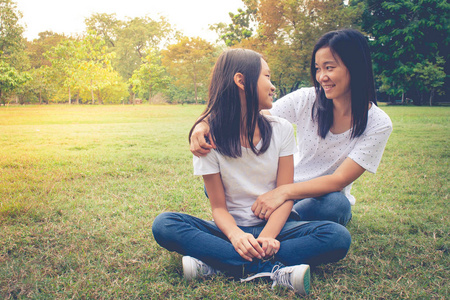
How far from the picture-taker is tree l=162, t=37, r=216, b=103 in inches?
688

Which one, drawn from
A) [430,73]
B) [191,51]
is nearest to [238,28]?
[191,51]

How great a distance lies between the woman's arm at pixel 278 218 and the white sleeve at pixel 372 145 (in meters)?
0.37

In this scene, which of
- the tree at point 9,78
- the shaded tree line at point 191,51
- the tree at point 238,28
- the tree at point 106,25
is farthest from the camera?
the tree at point 238,28

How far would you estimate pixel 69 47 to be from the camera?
486 inches

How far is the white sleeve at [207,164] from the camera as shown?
175 cm

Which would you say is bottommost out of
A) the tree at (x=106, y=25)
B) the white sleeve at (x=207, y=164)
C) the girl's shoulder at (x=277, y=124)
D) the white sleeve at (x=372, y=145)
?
the white sleeve at (x=207, y=164)

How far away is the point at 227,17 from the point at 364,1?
9.34 m

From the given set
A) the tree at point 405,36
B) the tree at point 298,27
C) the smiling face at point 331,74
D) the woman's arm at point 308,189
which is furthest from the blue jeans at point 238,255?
the tree at point 405,36

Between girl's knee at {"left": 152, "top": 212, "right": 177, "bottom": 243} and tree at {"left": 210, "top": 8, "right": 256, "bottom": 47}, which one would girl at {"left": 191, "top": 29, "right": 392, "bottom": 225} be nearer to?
girl's knee at {"left": 152, "top": 212, "right": 177, "bottom": 243}

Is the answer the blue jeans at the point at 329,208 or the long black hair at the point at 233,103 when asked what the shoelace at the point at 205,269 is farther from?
the blue jeans at the point at 329,208

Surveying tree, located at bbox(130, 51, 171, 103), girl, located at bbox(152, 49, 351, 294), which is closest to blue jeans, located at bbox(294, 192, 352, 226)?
girl, located at bbox(152, 49, 351, 294)

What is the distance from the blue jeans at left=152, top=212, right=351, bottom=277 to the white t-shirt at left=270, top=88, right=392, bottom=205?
477mm

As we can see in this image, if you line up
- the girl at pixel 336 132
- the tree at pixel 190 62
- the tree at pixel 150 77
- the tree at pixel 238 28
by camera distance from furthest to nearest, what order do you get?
the tree at pixel 238 28 < the tree at pixel 190 62 < the tree at pixel 150 77 < the girl at pixel 336 132

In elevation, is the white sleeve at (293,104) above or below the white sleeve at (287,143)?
above
